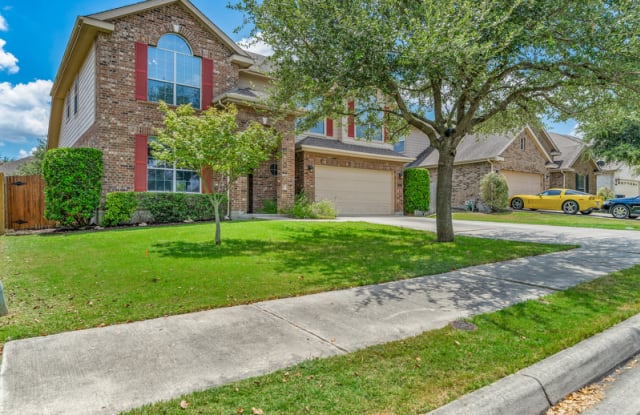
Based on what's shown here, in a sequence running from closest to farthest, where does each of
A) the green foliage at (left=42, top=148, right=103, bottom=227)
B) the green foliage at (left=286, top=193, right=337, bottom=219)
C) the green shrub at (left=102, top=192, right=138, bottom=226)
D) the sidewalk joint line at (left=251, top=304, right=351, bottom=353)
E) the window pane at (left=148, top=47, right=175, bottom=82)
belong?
the sidewalk joint line at (left=251, top=304, right=351, bottom=353)
the green foliage at (left=42, top=148, right=103, bottom=227)
the green shrub at (left=102, top=192, right=138, bottom=226)
the window pane at (left=148, top=47, right=175, bottom=82)
the green foliage at (left=286, top=193, right=337, bottom=219)

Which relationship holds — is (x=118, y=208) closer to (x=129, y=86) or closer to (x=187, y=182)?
(x=187, y=182)

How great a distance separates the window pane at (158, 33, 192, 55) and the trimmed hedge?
18.6 ft

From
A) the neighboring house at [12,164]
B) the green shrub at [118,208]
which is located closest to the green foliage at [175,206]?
the green shrub at [118,208]

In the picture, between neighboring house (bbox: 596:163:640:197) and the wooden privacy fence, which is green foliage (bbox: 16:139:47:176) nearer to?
the wooden privacy fence

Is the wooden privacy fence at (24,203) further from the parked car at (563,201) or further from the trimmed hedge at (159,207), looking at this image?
the parked car at (563,201)

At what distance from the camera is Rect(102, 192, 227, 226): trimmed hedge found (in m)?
11.8

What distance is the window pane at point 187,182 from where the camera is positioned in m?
13.7

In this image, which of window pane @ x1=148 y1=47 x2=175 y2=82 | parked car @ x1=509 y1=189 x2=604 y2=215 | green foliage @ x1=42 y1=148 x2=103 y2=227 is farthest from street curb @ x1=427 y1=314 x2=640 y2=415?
parked car @ x1=509 y1=189 x2=604 y2=215

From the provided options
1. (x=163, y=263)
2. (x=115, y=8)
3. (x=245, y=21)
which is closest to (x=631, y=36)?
(x=245, y=21)

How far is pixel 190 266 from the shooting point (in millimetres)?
6160

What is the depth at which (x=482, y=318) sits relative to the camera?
391cm

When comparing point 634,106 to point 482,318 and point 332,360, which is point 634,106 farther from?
point 332,360

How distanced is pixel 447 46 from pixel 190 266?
590cm

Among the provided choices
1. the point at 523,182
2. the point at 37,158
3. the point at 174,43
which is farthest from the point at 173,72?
the point at 37,158
